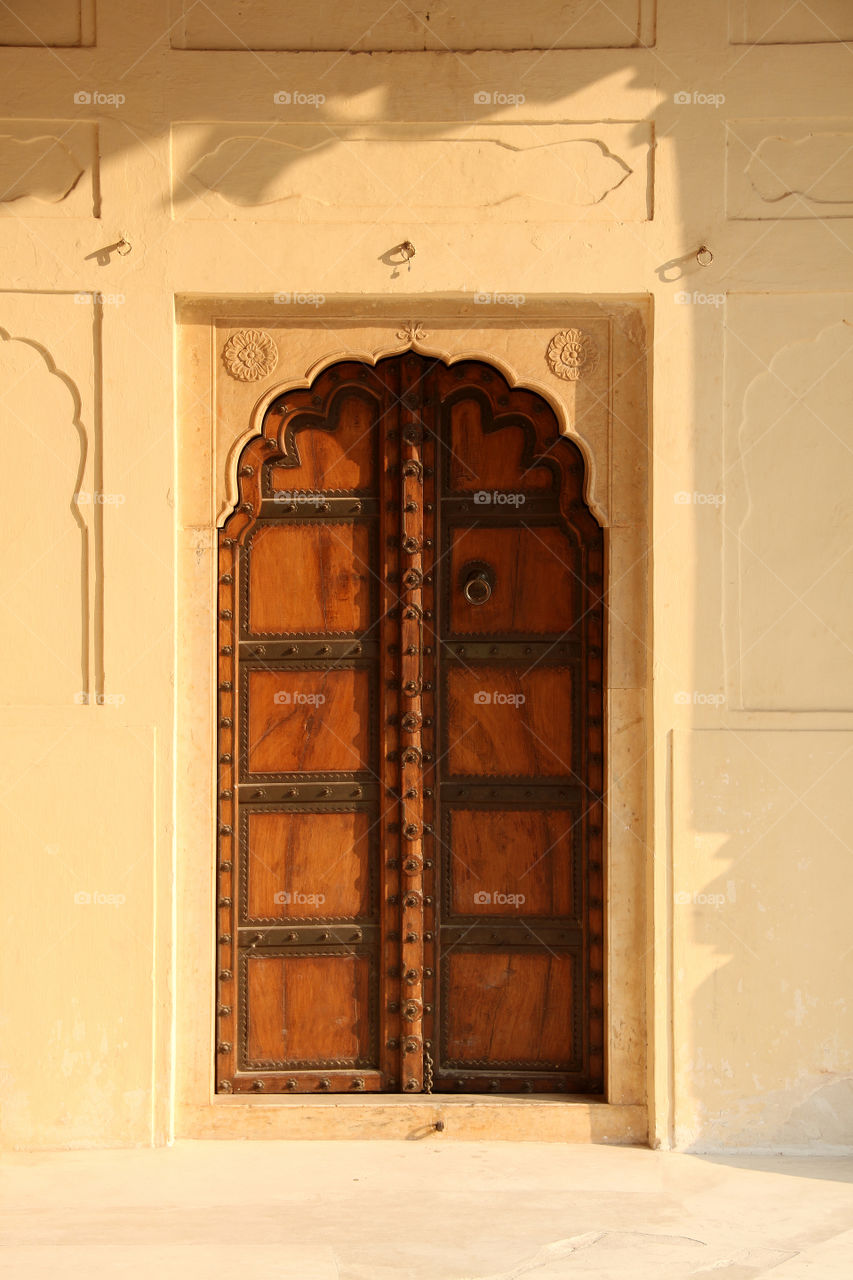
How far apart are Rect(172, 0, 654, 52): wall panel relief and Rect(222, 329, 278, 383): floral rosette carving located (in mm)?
1109

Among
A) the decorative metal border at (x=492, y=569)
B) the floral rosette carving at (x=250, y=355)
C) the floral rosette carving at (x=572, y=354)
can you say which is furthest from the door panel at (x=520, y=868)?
the floral rosette carving at (x=250, y=355)

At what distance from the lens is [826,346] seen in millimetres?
4836

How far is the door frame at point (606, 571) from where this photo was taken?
4.81 metres

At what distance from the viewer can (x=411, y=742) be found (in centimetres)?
498

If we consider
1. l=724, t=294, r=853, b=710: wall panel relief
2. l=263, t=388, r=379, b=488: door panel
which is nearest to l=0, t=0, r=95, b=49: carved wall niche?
l=263, t=388, r=379, b=488: door panel

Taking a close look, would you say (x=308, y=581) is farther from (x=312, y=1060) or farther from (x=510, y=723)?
(x=312, y=1060)

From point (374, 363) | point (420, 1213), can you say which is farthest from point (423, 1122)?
point (374, 363)

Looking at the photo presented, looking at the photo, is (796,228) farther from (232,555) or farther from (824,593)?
(232,555)

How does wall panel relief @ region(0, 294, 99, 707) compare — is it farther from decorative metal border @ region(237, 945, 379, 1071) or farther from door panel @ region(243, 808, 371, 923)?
decorative metal border @ region(237, 945, 379, 1071)

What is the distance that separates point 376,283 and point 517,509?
1.05 m

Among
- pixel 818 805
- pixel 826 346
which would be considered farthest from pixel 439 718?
pixel 826 346

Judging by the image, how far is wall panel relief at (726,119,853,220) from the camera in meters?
4.79

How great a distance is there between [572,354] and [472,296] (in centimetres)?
46

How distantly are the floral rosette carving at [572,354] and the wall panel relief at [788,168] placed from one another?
2.39 feet
